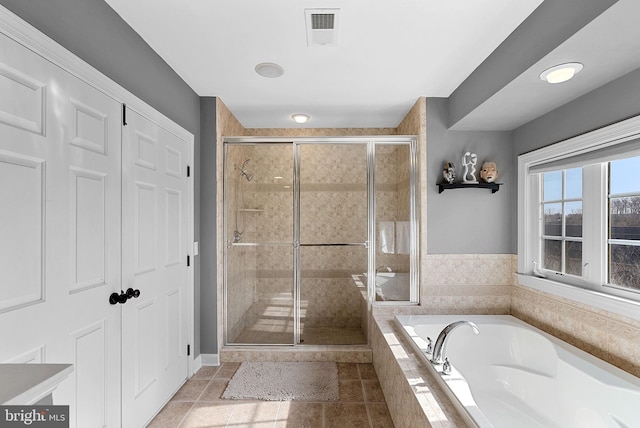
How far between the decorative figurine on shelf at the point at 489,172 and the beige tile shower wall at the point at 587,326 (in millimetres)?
958

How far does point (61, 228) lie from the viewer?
142cm

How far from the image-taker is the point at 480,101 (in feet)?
7.90

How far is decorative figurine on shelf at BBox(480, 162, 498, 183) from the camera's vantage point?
292 cm

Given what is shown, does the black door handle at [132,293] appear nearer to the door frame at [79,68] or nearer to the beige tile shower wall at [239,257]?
the door frame at [79,68]

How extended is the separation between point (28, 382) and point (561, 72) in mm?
2486

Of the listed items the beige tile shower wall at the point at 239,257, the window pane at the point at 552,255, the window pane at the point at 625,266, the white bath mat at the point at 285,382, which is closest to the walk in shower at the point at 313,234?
the beige tile shower wall at the point at 239,257

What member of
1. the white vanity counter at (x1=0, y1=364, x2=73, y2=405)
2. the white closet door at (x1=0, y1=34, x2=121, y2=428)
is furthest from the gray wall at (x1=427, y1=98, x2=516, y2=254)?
the white vanity counter at (x1=0, y1=364, x2=73, y2=405)

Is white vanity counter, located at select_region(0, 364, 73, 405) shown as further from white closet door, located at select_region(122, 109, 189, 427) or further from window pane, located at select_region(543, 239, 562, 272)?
window pane, located at select_region(543, 239, 562, 272)

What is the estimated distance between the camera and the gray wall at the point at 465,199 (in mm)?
3027

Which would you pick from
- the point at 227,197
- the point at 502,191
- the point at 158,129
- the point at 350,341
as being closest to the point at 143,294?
the point at 158,129

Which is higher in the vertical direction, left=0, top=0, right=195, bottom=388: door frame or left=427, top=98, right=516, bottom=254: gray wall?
left=0, top=0, right=195, bottom=388: door frame

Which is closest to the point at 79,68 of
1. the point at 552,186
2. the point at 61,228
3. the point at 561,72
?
the point at 61,228

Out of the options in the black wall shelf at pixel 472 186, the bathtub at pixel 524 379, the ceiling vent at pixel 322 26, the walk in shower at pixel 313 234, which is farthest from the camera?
the walk in shower at pixel 313 234

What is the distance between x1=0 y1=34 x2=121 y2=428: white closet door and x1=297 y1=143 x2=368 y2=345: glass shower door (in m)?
1.67
